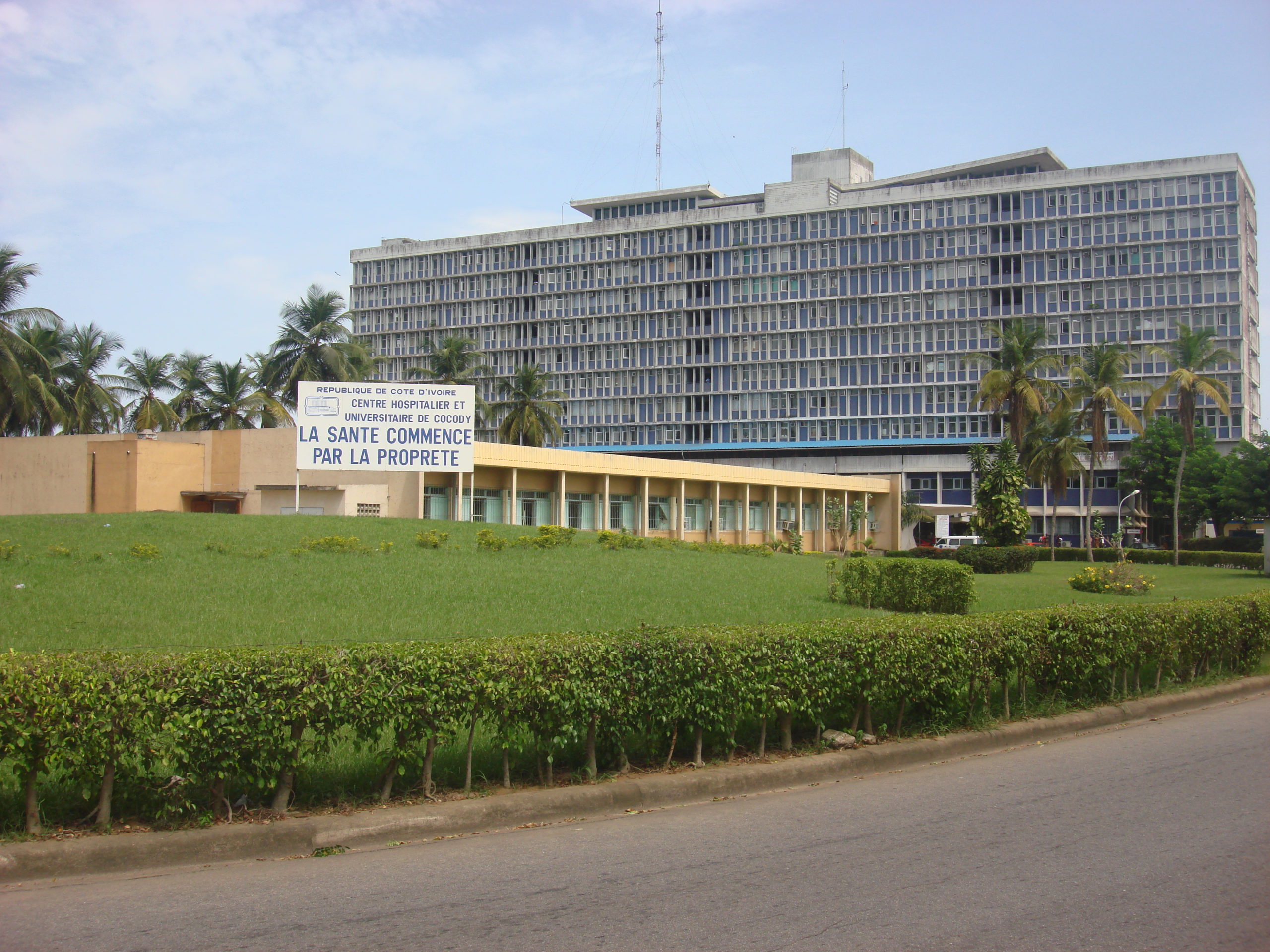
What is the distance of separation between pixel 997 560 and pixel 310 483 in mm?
26411

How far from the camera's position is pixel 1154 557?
4928 cm

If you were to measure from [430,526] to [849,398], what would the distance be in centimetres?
5851

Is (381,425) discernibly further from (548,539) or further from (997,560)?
(997,560)

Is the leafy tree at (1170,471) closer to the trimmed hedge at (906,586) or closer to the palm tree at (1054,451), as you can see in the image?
the palm tree at (1054,451)

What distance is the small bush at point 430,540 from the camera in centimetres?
2762

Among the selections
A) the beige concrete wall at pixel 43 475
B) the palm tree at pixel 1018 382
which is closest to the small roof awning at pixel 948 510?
the palm tree at pixel 1018 382

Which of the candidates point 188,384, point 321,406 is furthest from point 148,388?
point 321,406

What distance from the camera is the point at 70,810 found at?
6.11 meters

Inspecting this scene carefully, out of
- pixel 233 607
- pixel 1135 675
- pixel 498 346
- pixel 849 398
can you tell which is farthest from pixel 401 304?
pixel 1135 675

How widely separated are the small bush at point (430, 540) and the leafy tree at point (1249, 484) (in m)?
47.3

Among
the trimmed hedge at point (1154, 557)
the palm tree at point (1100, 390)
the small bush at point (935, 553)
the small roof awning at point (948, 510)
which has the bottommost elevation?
the trimmed hedge at point (1154, 557)

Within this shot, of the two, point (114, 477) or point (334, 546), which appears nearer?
point (334, 546)

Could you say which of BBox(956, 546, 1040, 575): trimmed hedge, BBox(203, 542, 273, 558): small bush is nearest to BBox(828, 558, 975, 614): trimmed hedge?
BBox(203, 542, 273, 558): small bush

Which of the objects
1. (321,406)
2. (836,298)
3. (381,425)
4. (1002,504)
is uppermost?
(836,298)
